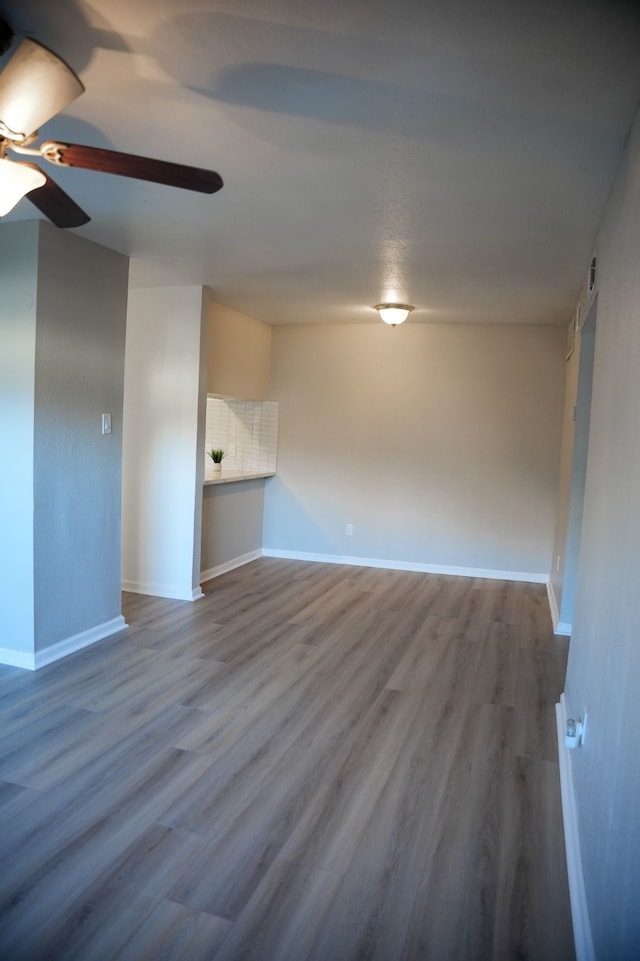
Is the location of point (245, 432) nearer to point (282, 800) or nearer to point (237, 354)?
point (237, 354)

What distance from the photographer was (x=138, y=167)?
65.9 inches

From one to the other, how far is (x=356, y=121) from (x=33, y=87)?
3.28 ft

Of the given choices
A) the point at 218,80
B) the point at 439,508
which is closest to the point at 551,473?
the point at 439,508

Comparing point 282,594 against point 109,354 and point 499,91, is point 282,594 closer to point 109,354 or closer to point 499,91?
point 109,354

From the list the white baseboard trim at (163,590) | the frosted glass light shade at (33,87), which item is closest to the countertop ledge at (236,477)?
the white baseboard trim at (163,590)

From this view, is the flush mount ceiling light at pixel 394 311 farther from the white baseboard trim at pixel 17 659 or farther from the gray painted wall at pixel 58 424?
the white baseboard trim at pixel 17 659

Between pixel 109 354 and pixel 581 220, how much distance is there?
2.67 m

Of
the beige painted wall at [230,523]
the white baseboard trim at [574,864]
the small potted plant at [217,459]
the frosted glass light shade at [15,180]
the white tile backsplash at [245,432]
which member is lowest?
the white baseboard trim at [574,864]

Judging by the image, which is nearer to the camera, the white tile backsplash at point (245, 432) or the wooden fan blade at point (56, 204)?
the wooden fan blade at point (56, 204)

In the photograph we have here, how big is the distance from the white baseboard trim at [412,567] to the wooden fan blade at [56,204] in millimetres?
4564

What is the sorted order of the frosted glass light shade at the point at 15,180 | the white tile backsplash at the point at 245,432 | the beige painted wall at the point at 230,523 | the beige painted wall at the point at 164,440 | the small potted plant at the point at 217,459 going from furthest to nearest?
the white tile backsplash at the point at 245,432 → the small potted plant at the point at 217,459 → the beige painted wall at the point at 230,523 → the beige painted wall at the point at 164,440 → the frosted glass light shade at the point at 15,180

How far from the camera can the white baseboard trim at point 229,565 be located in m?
5.37

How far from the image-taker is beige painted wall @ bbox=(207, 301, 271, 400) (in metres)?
5.25

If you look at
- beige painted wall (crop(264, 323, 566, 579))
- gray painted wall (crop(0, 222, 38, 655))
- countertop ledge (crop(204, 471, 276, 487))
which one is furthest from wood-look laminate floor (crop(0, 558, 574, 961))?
beige painted wall (crop(264, 323, 566, 579))
